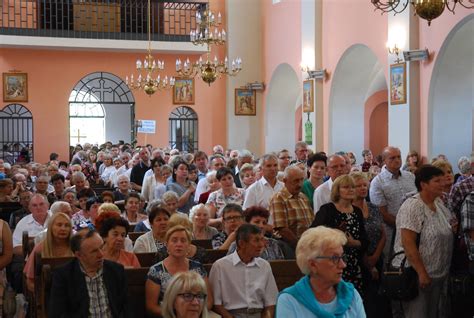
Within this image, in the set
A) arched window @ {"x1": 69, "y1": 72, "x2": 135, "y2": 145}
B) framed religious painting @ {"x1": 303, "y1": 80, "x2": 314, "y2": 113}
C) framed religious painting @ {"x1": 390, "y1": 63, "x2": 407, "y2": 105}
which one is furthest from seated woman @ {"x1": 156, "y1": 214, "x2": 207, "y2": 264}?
arched window @ {"x1": 69, "y1": 72, "x2": 135, "y2": 145}

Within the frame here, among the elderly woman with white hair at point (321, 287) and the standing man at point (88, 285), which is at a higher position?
the elderly woman with white hair at point (321, 287)

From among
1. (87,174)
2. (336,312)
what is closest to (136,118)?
(87,174)

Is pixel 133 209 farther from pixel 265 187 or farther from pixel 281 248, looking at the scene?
pixel 281 248

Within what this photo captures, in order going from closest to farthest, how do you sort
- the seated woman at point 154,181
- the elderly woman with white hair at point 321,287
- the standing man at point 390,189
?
the elderly woman with white hair at point 321,287 → the standing man at point 390,189 → the seated woman at point 154,181

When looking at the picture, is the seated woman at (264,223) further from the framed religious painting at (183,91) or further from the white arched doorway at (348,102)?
the framed religious painting at (183,91)

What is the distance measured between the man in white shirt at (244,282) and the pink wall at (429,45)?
319 inches

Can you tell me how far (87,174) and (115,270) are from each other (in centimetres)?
1015

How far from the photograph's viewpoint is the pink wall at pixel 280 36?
780 inches

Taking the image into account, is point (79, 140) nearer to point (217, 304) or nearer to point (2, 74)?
point (2, 74)

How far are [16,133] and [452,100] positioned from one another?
1468 centimetres

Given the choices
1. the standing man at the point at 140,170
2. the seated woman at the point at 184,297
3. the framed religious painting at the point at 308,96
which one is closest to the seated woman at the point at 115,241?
the seated woman at the point at 184,297

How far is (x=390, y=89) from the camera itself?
14.5m

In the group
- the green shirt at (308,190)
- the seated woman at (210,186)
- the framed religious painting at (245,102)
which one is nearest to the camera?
the green shirt at (308,190)

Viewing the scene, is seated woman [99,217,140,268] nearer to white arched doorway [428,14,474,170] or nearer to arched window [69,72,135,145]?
white arched doorway [428,14,474,170]
